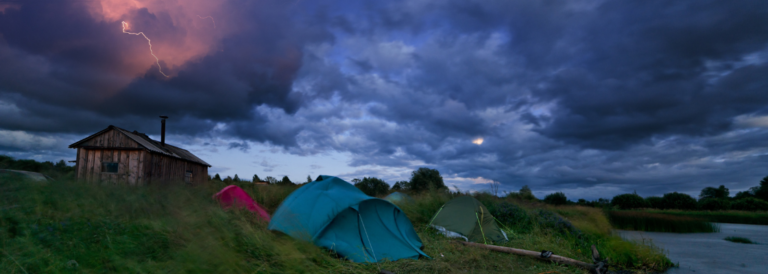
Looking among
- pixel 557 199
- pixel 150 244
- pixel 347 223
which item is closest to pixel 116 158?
pixel 347 223

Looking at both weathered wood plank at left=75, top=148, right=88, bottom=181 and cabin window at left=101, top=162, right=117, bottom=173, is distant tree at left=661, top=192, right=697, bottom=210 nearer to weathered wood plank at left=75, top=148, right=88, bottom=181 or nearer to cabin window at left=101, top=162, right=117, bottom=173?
cabin window at left=101, top=162, right=117, bottom=173

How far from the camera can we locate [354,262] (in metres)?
6.30

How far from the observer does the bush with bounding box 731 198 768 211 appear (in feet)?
114

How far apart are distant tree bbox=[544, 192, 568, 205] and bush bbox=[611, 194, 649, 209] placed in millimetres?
7792

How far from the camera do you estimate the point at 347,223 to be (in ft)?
23.7

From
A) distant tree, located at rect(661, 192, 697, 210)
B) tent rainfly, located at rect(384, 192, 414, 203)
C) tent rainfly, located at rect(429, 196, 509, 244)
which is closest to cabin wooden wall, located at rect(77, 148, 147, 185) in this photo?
tent rainfly, located at rect(384, 192, 414, 203)

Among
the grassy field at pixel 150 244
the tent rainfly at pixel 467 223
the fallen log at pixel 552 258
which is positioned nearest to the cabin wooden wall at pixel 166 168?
the grassy field at pixel 150 244

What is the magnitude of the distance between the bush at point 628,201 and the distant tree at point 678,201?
147 inches

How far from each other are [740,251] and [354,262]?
15478 mm

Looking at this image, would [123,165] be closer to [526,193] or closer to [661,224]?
[526,193]

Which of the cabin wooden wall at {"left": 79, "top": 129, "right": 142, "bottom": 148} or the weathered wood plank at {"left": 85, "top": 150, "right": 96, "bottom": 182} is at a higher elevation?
the cabin wooden wall at {"left": 79, "top": 129, "right": 142, "bottom": 148}

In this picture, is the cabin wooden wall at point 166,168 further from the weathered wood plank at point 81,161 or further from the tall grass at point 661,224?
the tall grass at point 661,224

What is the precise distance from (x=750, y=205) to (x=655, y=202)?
784 centimetres

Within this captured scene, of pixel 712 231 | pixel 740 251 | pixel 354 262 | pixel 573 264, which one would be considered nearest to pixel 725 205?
pixel 712 231
